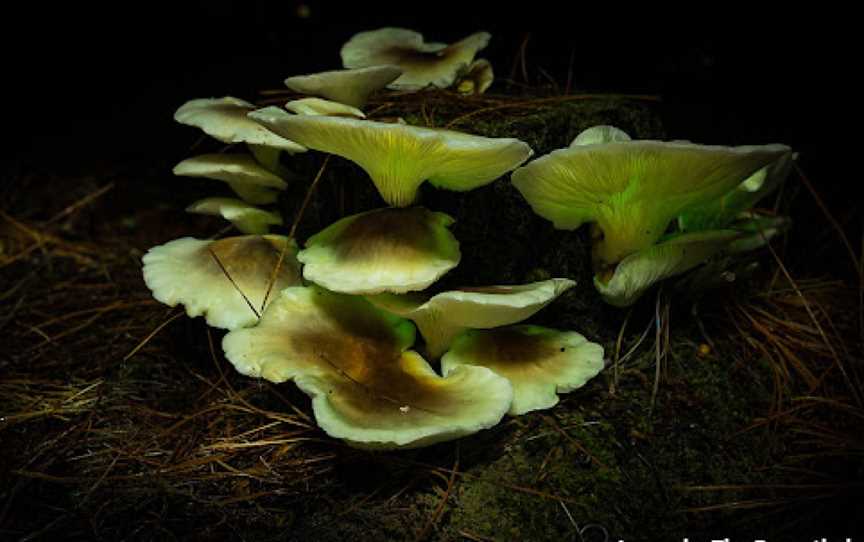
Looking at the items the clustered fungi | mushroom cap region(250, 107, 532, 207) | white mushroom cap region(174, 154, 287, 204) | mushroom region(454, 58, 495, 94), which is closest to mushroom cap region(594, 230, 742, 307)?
the clustered fungi

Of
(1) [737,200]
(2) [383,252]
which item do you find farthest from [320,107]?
(1) [737,200]

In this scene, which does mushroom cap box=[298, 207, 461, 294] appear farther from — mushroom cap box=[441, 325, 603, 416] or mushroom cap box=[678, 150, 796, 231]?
mushroom cap box=[678, 150, 796, 231]

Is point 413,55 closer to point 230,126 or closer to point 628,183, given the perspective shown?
point 230,126

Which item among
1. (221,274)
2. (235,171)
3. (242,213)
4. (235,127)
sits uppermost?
(235,127)

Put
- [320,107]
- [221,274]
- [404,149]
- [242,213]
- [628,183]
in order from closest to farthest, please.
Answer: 1. [404,149]
2. [628,183]
3. [320,107]
4. [221,274]
5. [242,213]

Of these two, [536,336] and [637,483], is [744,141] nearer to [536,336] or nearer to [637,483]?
[536,336]

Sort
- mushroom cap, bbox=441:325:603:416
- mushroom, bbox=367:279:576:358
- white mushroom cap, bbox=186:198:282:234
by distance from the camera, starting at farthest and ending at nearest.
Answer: white mushroom cap, bbox=186:198:282:234 < mushroom cap, bbox=441:325:603:416 < mushroom, bbox=367:279:576:358
